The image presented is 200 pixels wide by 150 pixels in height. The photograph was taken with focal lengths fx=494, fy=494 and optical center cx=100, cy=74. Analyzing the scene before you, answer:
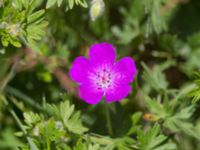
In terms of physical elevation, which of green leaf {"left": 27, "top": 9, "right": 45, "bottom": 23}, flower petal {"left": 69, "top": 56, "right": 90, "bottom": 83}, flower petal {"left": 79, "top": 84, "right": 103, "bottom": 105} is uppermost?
green leaf {"left": 27, "top": 9, "right": 45, "bottom": 23}

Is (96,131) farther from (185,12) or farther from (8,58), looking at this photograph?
(185,12)

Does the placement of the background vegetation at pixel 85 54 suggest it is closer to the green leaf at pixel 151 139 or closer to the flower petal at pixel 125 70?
the green leaf at pixel 151 139

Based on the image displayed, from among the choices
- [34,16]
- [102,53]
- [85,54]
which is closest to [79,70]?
[102,53]

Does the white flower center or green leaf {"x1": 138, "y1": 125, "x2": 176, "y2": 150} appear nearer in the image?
green leaf {"x1": 138, "y1": 125, "x2": 176, "y2": 150}

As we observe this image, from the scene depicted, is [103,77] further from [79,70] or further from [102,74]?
[79,70]

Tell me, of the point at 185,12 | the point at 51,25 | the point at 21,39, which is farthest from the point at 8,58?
the point at 185,12

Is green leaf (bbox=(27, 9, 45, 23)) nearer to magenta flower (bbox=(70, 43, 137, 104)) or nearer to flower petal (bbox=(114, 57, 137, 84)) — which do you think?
magenta flower (bbox=(70, 43, 137, 104))

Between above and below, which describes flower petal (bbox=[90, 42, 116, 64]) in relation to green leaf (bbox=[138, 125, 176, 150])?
above

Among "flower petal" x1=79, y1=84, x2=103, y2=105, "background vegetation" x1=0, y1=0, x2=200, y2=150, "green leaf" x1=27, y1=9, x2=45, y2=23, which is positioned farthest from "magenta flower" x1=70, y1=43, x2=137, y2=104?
"green leaf" x1=27, y1=9, x2=45, y2=23
